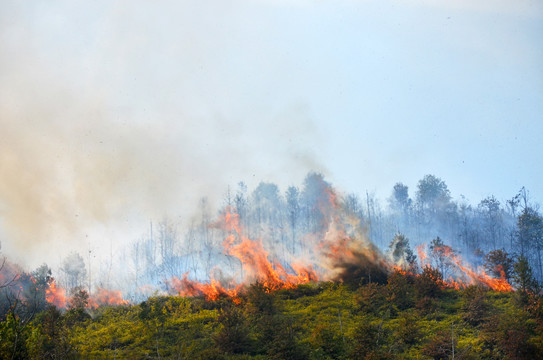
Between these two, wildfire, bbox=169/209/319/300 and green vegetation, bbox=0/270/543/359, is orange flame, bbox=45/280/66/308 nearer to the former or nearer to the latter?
green vegetation, bbox=0/270/543/359

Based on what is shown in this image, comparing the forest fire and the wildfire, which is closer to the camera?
the wildfire

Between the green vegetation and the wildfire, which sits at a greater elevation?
the wildfire

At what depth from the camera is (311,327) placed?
76.5 ft

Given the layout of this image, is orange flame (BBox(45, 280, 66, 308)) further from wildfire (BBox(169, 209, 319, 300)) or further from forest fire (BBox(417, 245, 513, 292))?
forest fire (BBox(417, 245, 513, 292))

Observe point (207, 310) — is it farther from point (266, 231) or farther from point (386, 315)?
point (266, 231)

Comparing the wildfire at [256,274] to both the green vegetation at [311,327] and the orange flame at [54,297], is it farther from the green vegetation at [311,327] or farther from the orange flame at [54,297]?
the orange flame at [54,297]

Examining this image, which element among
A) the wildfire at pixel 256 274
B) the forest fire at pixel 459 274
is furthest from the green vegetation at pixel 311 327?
the forest fire at pixel 459 274

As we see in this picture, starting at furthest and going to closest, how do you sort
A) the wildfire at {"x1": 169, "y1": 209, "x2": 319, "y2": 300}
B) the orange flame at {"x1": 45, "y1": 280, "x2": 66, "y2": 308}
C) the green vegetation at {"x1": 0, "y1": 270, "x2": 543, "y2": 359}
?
the orange flame at {"x1": 45, "y1": 280, "x2": 66, "y2": 308}, the wildfire at {"x1": 169, "y1": 209, "x2": 319, "y2": 300}, the green vegetation at {"x1": 0, "y1": 270, "x2": 543, "y2": 359}

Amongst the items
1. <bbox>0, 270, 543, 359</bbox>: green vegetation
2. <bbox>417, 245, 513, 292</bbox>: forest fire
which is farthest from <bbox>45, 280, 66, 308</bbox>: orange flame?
<bbox>417, 245, 513, 292</bbox>: forest fire

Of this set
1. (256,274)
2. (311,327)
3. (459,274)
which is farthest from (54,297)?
(459,274)

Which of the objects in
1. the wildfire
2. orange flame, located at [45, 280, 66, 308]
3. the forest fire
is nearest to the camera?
the wildfire

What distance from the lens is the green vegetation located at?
60.3 ft

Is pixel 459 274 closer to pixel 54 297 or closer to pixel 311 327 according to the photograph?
pixel 311 327

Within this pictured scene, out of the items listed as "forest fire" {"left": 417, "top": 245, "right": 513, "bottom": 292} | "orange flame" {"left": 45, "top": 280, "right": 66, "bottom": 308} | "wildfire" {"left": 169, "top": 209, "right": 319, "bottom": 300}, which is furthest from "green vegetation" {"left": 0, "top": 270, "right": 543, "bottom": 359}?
"orange flame" {"left": 45, "top": 280, "right": 66, "bottom": 308}
